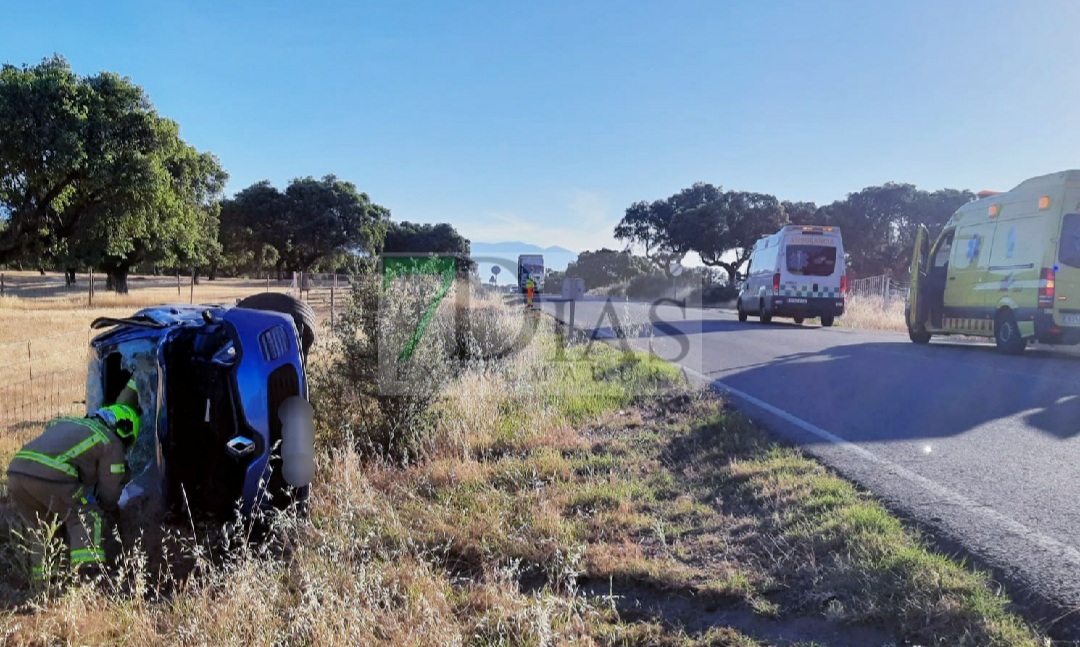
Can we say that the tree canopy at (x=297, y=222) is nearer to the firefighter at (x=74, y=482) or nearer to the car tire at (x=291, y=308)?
the car tire at (x=291, y=308)

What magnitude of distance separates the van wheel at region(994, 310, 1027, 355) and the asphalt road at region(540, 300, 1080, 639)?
8.7 inches

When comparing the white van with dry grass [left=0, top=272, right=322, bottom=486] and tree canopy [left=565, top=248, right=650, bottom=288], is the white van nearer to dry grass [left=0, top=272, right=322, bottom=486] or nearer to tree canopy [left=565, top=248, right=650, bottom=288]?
dry grass [left=0, top=272, right=322, bottom=486]

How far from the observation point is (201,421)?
11.0ft

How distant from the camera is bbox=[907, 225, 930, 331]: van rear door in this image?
1327 centimetres

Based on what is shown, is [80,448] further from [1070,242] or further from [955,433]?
[1070,242]

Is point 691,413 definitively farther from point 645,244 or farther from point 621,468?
point 645,244

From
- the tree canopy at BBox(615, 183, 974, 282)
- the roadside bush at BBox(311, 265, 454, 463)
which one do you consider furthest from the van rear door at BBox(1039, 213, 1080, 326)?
the tree canopy at BBox(615, 183, 974, 282)

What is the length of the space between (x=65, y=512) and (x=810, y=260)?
1863cm

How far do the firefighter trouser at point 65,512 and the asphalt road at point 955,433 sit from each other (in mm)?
4069

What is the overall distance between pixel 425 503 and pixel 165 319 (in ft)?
6.04

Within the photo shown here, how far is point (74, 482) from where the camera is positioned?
2.99 m

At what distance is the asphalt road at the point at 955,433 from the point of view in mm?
3102

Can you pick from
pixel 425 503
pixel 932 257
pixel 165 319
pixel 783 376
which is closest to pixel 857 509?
pixel 425 503

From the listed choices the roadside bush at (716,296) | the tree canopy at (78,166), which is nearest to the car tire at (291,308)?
the tree canopy at (78,166)
